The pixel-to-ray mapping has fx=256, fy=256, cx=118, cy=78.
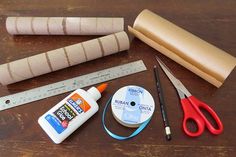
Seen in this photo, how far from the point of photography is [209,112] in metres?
0.60

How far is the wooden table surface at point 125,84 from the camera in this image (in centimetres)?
56

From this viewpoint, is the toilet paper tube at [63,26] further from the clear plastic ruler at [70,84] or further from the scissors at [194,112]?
the scissors at [194,112]

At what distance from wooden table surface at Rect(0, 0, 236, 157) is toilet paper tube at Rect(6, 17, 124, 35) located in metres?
0.02

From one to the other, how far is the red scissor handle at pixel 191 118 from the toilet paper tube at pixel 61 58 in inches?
8.6

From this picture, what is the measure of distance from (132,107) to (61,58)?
22 centimetres

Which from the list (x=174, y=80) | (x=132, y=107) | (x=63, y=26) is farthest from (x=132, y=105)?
(x=63, y=26)

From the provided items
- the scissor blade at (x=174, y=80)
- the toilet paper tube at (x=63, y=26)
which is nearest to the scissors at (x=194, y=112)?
the scissor blade at (x=174, y=80)

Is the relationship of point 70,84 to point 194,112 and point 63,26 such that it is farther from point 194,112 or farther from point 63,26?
point 194,112

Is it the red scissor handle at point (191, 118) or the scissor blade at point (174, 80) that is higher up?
the scissor blade at point (174, 80)

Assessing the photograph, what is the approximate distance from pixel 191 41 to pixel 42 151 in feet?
1.46

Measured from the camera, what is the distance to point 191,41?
0.66 meters

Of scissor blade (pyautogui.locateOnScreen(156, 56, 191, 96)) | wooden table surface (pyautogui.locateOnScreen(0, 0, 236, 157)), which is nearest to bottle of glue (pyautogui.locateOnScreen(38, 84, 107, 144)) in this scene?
wooden table surface (pyautogui.locateOnScreen(0, 0, 236, 157))

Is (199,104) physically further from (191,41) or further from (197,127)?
(191,41)

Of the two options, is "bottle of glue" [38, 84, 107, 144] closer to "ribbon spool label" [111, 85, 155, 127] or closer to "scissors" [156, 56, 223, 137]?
"ribbon spool label" [111, 85, 155, 127]
